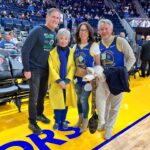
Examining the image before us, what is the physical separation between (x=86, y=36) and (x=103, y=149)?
4.17ft

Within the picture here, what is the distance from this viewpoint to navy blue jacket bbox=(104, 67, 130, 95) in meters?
3.12

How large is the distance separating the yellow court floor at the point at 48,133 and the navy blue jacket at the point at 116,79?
636 millimetres

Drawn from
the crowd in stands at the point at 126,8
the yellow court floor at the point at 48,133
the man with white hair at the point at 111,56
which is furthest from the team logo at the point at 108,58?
the crowd in stands at the point at 126,8

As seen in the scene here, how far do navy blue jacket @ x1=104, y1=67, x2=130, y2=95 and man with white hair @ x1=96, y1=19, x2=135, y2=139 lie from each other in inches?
2.6

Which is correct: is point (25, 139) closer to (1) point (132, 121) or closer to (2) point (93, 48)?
(2) point (93, 48)

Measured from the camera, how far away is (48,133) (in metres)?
3.38

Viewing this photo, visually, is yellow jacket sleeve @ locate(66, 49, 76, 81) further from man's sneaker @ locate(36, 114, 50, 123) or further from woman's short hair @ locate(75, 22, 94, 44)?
man's sneaker @ locate(36, 114, 50, 123)

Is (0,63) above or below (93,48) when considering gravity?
below

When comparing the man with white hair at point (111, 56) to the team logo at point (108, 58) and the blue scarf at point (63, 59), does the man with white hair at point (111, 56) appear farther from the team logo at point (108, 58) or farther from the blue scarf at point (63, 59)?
the blue scarf at point (63, 59)

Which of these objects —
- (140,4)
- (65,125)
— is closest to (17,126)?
(65,125)

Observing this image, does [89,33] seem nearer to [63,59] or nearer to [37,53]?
[63,59]

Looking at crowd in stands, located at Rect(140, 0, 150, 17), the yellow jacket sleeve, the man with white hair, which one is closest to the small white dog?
the man with white hair

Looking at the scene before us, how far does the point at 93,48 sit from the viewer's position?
10.4ft

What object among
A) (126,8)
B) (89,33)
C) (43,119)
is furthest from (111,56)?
(126,8)
